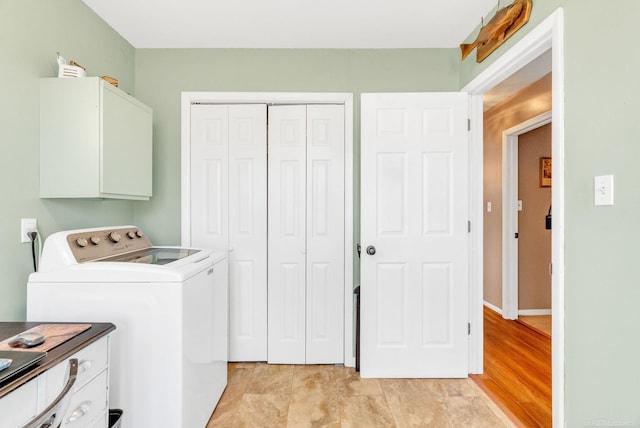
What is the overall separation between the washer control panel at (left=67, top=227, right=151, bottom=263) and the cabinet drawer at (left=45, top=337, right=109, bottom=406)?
0.57 m

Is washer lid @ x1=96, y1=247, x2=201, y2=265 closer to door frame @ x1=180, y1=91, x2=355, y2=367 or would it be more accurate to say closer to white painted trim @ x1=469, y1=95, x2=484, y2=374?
door frame @ x1=180, y1=91, x2=355, y2=367

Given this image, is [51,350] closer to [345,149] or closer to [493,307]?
[345,149]

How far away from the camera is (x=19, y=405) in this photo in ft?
2.79

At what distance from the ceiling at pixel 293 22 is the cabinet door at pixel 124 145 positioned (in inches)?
23.4

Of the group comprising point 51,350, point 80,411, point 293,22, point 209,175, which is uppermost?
point 293,22

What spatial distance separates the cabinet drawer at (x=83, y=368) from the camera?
37.2 inches

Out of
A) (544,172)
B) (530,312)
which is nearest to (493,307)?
(530,312)

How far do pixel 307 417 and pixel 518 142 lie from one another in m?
3.52

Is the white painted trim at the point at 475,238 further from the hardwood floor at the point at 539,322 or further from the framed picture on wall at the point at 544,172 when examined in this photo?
the framed picture on wall at the point at 544,172

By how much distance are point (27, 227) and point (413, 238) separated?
2.19 m

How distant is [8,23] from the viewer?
145cm
